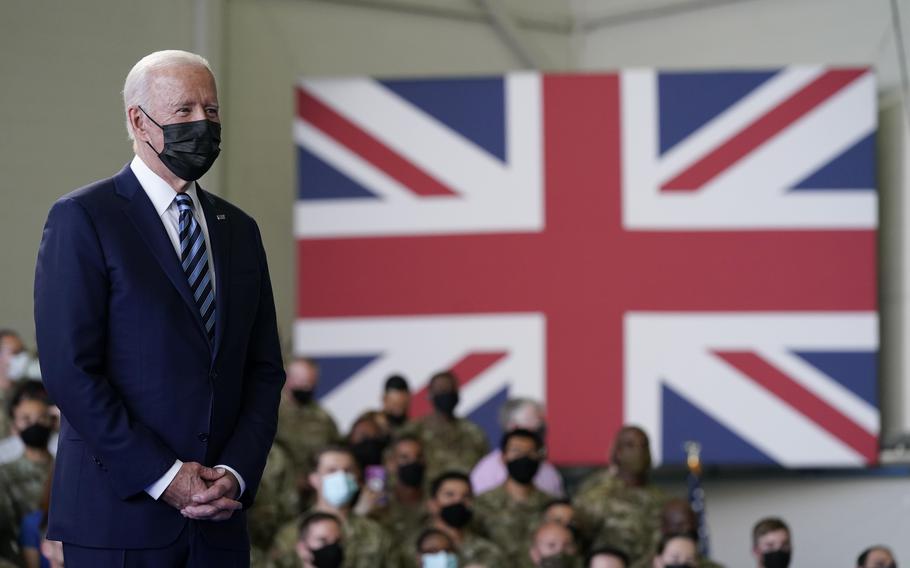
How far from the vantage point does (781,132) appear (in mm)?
8164

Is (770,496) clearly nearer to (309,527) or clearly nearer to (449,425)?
(449,425)

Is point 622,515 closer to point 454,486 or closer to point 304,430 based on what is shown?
point 454,486

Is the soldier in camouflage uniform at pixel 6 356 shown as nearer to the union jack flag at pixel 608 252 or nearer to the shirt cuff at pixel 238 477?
the union jack flag at pixel 608 252

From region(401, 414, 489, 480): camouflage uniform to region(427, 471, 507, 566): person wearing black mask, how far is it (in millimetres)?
1075

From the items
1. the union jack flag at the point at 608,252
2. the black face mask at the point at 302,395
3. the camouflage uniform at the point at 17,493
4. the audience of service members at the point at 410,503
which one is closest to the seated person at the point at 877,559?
the audience of service members at the point at 410,503

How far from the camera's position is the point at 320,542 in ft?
17.3

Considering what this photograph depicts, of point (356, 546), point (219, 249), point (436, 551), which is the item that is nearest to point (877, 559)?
point (436, 551)

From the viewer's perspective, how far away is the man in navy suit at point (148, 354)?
5.95ft

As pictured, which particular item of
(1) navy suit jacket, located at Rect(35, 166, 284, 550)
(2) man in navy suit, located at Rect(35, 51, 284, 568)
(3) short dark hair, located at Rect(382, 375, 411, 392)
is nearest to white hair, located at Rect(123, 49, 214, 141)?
(2) man in navy suit, located at Rect(35, 51, 284, 568)

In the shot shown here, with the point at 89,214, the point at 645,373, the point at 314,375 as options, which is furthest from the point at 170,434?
the point at 645,373

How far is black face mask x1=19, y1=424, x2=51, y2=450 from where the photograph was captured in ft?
17.9

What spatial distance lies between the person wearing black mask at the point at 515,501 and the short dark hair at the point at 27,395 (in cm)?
183

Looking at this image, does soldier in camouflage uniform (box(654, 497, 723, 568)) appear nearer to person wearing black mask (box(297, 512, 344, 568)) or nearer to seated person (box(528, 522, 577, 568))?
seated person (box(528, 522, 577, 568))

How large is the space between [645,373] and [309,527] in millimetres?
3211
